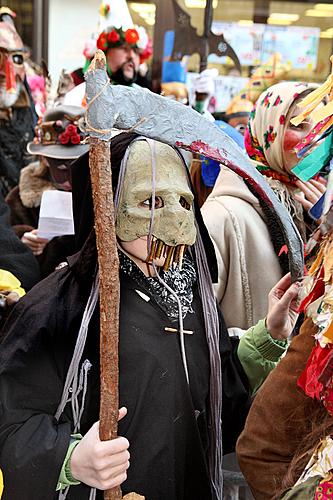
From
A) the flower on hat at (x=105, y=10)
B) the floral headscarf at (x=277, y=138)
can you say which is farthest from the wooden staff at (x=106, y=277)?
the flower on hat at (x=105, y=10)

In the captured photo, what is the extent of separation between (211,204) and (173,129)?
1.24 meters

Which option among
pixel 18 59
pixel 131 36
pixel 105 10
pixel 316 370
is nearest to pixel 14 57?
pixel 18 59

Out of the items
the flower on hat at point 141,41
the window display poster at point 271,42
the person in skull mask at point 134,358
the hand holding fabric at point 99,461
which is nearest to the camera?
the hand holding fabric at point 99,461

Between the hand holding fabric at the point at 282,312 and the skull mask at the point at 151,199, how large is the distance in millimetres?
314

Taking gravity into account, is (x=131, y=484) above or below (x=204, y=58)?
below

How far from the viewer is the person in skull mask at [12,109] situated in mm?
4906

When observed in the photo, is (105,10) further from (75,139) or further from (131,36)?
(75,139)

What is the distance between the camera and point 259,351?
201 centimetres

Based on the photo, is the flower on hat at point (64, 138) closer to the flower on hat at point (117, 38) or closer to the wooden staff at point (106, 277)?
the flower on hat at point (117, 38)

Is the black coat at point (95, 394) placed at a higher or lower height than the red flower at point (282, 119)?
lower

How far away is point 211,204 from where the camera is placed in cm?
286

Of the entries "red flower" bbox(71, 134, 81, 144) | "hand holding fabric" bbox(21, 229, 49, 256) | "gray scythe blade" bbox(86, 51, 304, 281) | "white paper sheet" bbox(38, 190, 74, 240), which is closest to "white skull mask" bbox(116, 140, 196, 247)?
"gray scythe blade" bbox(86, 51, 304, 281)

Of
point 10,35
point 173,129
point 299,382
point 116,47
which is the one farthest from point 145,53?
point 299,382

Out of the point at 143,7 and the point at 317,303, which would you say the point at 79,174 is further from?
the point at 143,7
